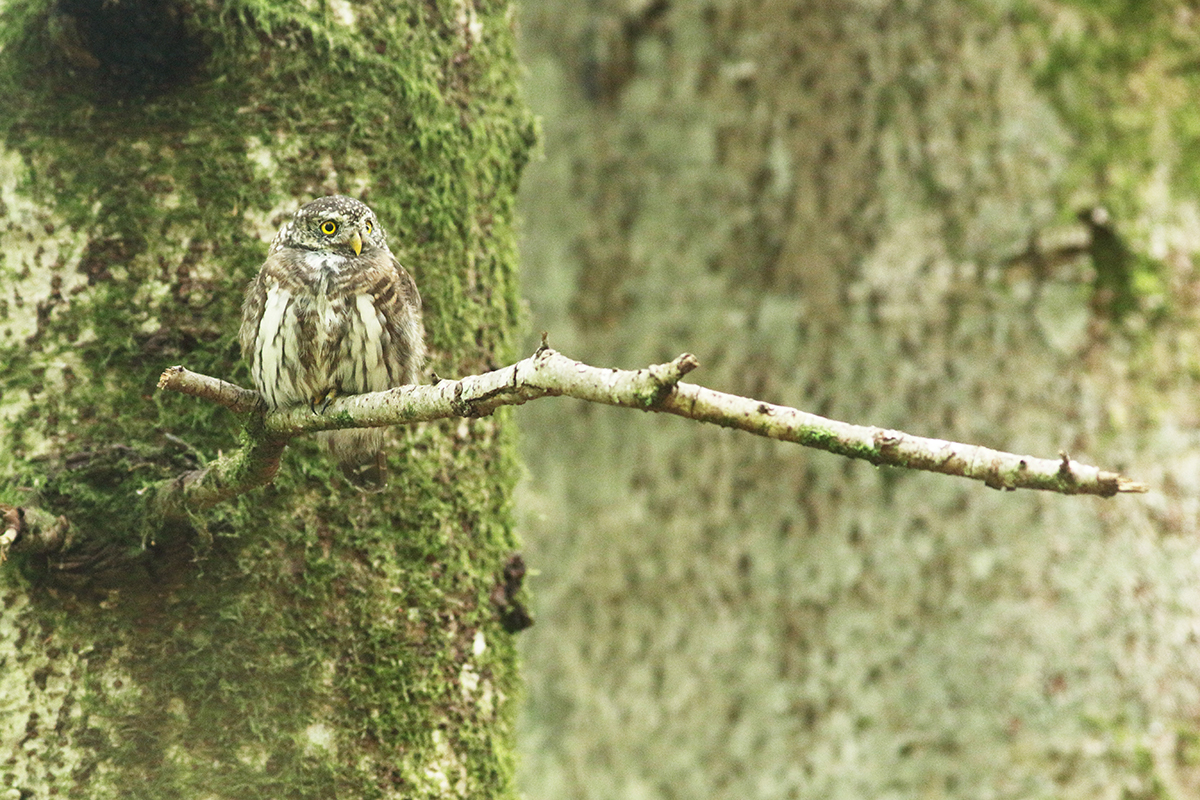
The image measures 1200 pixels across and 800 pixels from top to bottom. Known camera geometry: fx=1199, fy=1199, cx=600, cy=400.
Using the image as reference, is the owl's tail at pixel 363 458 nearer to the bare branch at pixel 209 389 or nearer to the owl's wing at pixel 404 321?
the owl's wing at pixel 404 321

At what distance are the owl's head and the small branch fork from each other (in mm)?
749

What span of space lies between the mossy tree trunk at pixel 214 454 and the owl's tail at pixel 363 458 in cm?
4

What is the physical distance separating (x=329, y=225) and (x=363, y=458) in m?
0.59

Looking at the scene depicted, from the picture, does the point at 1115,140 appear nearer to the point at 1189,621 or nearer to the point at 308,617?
the point at 1189,621

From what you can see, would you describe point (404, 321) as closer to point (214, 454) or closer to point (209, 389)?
point (214, 454)

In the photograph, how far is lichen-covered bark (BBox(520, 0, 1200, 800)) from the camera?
215 inches

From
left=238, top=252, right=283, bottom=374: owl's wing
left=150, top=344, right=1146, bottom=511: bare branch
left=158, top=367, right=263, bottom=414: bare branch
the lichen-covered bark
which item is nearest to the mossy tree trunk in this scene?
left=238, top=252, right=283, bottom=374: owl's wing

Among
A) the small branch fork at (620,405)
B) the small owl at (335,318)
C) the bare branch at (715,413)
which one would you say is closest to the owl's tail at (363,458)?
the small owl at (335,318)

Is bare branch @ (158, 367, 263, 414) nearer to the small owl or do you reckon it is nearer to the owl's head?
the small owl

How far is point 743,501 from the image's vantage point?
6.68 metres

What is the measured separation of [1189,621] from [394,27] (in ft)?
14.1

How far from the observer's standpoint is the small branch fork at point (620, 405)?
172 centimetres

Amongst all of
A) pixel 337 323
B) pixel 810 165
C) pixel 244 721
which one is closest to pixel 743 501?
pixel 810 165

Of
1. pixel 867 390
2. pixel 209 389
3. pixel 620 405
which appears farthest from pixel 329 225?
pixel 867 390
